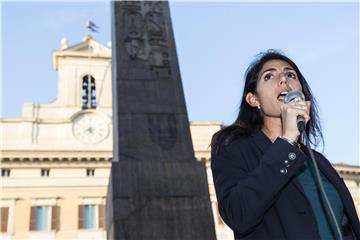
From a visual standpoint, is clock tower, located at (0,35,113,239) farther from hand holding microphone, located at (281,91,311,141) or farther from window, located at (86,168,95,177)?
hand holding microphone, located at (281,91,311,141)

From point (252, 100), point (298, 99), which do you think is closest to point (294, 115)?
point (298, 99)

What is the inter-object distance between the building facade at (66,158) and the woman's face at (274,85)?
20.7m

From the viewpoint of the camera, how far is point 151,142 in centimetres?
442

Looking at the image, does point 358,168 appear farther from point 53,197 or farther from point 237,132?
point 237,132

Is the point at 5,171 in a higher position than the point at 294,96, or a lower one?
higher

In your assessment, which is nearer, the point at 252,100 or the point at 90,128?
the point at 252,100

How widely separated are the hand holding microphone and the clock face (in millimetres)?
23622

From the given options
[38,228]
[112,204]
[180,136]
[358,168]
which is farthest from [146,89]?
[358,168]

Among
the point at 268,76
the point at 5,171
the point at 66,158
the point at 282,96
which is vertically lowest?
the point at 282,96

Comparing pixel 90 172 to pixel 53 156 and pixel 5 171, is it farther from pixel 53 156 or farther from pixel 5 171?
pixel 5 171

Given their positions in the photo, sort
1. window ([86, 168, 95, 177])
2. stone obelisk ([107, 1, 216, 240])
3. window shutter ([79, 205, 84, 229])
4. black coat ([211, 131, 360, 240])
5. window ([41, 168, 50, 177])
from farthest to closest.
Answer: window ([86, 168, 95, 177]) < window ([41, 168, 50, 177]) < window shutter ([79, 205, 84, 229]) < stone obelisk ([107, 1, 216, 240]) < black coat ([211, 131, 360, 240])

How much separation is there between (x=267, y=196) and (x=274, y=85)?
0.44 metres

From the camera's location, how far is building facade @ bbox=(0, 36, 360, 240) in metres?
21.9

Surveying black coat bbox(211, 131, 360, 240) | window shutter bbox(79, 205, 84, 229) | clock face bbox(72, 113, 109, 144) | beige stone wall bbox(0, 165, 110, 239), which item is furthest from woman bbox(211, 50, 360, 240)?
clock face bbox(72, 113, 109, 144)
